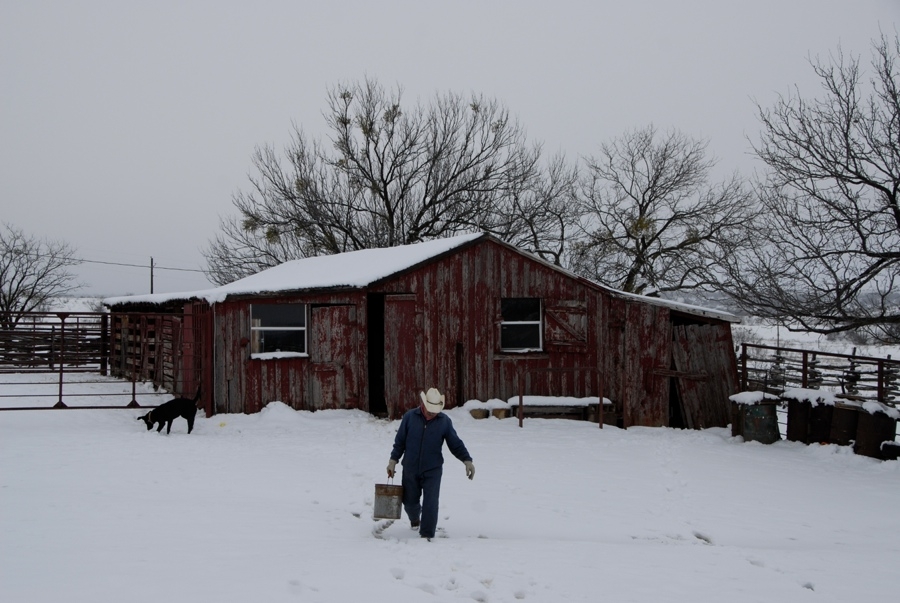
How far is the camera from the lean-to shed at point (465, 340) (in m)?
15.1

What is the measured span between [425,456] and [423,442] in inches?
5.8

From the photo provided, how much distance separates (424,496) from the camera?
7.29 m

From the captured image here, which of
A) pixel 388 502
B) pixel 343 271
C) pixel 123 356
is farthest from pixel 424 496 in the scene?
pixel 123 356

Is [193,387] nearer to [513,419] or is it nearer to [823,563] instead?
[513,419]

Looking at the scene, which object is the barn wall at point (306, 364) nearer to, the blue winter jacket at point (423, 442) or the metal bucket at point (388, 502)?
the blue winter jacket at point (423, 442)

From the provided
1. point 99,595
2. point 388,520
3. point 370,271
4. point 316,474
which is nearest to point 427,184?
point 370,271

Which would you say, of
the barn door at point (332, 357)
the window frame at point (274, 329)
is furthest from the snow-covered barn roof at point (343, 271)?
the barn door at point (332, 357)

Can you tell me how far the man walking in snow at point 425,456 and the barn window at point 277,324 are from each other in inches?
326

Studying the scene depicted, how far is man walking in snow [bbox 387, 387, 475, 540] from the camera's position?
288 inches

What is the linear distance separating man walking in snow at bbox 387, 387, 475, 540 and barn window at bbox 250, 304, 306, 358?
Result: 829 centimetres

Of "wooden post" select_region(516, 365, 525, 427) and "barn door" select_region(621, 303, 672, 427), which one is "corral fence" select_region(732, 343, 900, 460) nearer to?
"barn door" select_region(621, 303, 672, 427)

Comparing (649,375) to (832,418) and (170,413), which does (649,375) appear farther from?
(170,413)

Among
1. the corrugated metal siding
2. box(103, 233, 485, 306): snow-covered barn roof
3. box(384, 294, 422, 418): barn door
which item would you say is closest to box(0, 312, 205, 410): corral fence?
box(103, 233, 485, 306): snow-covered barn roof

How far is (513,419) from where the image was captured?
1552cm
